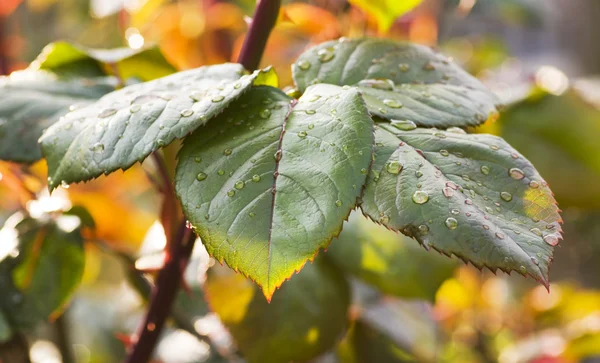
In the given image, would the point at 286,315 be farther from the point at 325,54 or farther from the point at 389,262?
the point at 325,54

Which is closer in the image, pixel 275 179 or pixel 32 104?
pixel 275 179

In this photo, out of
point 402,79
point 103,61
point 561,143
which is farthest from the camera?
point 561,143

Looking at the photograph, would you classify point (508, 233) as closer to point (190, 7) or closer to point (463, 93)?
point (463, 93)

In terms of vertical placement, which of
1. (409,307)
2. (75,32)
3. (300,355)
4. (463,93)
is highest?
(463,93)

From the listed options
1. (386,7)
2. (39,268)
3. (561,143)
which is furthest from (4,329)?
(561,143)

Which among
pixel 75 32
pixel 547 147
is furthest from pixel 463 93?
pixel 75 32

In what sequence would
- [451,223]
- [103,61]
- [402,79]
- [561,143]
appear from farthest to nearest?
[561,143], [103,61], [402,79], [451,223]

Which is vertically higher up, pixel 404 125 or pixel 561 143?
pixel 404 125
